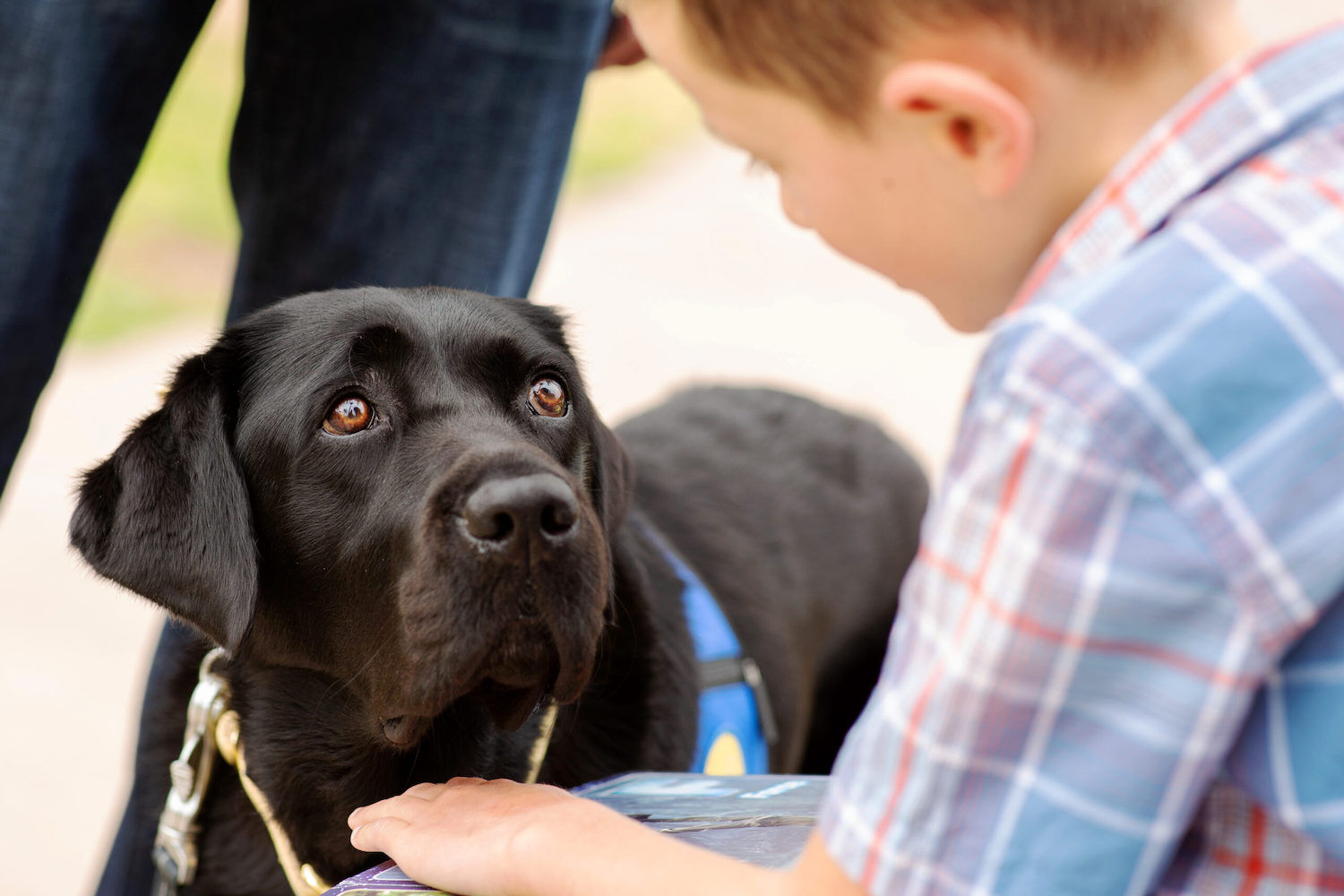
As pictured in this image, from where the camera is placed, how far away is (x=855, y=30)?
1204 mm

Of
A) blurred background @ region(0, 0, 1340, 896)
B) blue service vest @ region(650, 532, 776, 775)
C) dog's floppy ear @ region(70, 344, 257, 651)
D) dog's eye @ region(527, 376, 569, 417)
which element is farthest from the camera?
blurred background @ region(0, 0, 1340, 896)

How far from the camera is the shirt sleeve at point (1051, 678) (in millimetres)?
953

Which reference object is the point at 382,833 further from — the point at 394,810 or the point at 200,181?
the point at 200,181

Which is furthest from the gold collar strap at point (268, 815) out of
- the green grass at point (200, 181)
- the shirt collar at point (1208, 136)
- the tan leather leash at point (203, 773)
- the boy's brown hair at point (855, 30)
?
the green grass at point (200, 181)

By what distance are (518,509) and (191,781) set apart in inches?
39.5

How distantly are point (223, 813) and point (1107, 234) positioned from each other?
1.90 m

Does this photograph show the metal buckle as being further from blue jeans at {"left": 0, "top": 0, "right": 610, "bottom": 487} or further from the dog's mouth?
blue jeans at {"left": 0, "top": 0, "right": 610, "bottom": 487}

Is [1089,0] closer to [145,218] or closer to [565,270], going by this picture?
[565,270]

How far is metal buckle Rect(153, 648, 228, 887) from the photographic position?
224 centimetres

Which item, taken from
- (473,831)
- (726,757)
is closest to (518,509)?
(473,831)

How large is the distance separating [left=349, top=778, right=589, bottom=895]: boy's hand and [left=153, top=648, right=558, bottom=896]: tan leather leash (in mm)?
525

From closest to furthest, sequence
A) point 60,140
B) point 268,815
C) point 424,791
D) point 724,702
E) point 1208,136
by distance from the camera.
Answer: point 1208,136 → point 424,791 → point 268,815 → point 60,140 → point 724,702

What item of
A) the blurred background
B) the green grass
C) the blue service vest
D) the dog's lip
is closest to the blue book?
the dog's lip

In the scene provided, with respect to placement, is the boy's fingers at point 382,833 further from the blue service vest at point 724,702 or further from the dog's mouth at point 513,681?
the blue service vest at point 724,702
